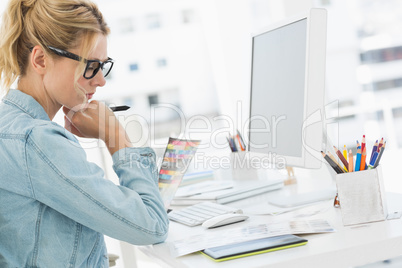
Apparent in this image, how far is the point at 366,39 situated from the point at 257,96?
3172mm

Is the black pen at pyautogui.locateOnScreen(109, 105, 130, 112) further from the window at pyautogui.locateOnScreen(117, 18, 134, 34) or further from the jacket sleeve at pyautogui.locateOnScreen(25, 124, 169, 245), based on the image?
the window at pyautogui.locateOnScreen(117, 18, 134, 34)

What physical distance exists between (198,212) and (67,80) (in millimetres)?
523

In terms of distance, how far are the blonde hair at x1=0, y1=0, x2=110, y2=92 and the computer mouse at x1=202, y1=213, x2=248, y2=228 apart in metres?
0.47

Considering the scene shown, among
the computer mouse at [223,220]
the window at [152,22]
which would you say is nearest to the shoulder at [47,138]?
the computer mouse at [223,220]

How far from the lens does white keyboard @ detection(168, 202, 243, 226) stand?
125 centimetres

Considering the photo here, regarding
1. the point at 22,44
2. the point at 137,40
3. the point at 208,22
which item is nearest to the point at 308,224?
the point at 22,44

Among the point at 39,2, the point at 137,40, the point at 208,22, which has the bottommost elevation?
the point at 39,2

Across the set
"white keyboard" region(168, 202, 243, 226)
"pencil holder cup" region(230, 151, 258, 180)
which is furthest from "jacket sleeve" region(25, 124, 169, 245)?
"pencil holder cup" region(230, 151, 258, 180)

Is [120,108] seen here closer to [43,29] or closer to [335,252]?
[43,29]

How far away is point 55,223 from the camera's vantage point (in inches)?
37.8

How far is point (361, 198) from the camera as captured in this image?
3.32ft

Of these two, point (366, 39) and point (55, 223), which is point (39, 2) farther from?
point (366, 39)

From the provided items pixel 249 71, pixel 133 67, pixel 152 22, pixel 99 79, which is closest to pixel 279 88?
pixel 249 71

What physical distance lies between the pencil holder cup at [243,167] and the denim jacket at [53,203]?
0.71 metres
